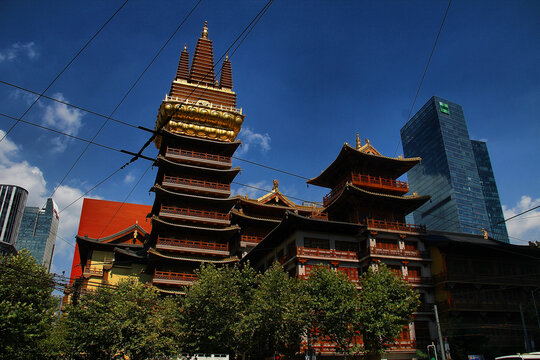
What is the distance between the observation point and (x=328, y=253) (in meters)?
36.8

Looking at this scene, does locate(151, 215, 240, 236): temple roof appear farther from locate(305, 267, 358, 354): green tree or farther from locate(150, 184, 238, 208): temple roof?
locate(305, 267, 358, 354): green tree

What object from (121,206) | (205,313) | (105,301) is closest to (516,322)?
(205,313)

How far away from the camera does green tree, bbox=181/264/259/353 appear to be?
27859 millimetres

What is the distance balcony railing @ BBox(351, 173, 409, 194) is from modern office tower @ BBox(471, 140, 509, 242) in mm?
111056

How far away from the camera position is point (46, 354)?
105ft

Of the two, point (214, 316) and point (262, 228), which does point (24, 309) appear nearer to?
point (214, 316)

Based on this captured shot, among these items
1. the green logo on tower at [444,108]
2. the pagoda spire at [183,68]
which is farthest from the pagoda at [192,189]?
the green logo on tower at [444,108]

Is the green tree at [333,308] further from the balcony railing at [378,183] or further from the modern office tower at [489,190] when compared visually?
the modern office tower at [489,190]

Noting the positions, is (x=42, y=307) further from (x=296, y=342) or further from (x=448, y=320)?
(x=448, y=320)

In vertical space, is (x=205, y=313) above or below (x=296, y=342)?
above

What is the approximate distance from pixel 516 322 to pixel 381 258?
13.4m

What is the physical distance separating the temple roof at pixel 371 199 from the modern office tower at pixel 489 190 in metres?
112

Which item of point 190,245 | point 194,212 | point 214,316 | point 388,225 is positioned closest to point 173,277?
point 190,245

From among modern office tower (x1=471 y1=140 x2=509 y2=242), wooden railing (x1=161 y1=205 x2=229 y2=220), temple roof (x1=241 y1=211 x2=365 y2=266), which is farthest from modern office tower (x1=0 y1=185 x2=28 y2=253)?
modern office tower (x1=471 y1=140 x2=509 y2=242)
